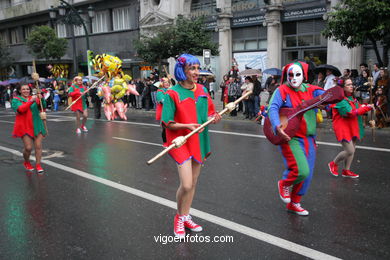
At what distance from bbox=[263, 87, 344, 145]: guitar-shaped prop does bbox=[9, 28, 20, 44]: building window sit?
4581 centimetres

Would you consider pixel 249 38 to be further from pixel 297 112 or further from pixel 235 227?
pixel 235 227

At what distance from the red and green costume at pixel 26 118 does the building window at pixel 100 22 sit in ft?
92.7

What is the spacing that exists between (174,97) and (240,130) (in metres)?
8.29

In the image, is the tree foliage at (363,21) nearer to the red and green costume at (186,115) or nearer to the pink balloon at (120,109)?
the pink balloon at (120,109)

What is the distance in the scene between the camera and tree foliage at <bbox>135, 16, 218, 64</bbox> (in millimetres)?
20766

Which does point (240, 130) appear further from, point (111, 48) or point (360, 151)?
point (111, 48)

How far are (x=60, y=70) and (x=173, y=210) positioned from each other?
32512mm

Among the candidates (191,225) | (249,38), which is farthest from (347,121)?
(249,38)

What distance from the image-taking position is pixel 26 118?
23.8ft

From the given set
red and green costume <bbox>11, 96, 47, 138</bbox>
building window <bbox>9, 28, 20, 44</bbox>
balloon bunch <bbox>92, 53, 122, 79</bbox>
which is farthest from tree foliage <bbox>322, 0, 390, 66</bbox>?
building window <bbox>9, 28, 20, 44</bbox>

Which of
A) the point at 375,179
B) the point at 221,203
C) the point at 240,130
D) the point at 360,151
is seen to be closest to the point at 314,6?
the point at 240,130

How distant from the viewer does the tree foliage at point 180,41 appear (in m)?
20.8

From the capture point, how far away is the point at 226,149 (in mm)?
9148

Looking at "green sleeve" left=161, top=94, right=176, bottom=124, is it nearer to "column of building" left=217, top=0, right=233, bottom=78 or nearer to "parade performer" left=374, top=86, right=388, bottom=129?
"parade performer" left=374, top=86, right=388, bottom=129
